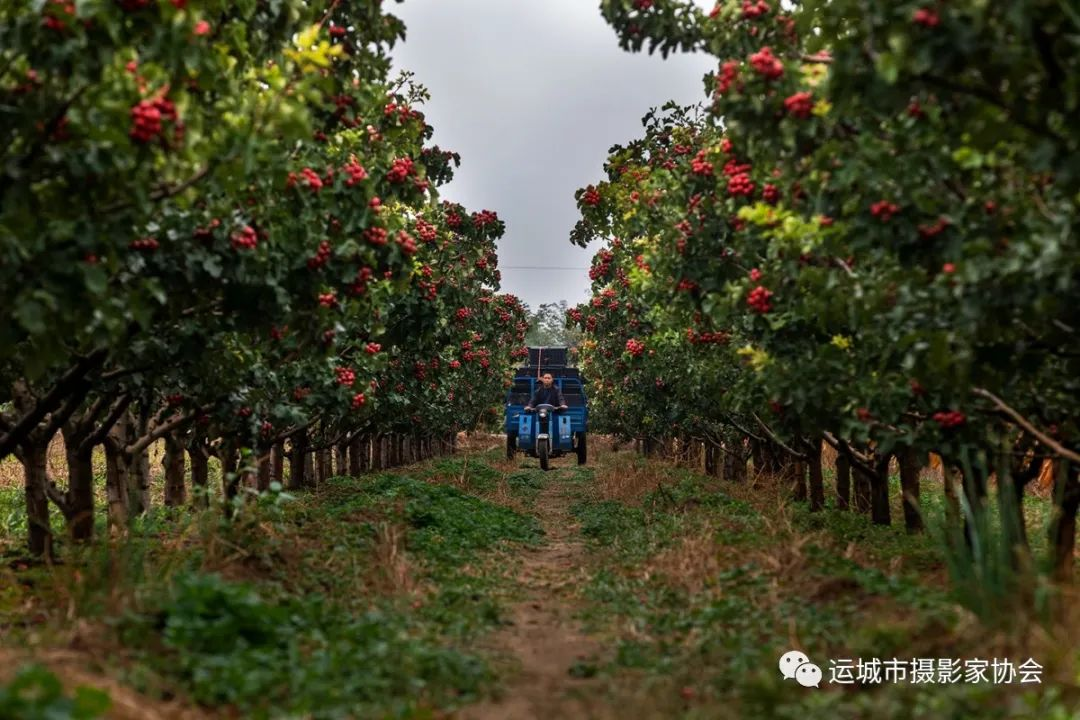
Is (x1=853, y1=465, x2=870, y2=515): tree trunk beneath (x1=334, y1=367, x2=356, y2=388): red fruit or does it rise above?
beneath

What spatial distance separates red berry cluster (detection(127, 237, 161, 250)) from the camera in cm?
587

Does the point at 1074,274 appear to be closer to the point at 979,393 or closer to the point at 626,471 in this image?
the point at 979,393

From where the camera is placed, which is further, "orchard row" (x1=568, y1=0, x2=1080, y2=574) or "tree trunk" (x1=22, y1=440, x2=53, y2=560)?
"tree trunk" (x1=22, y1=440, x2=53, y2=560)

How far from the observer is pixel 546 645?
7066 mm

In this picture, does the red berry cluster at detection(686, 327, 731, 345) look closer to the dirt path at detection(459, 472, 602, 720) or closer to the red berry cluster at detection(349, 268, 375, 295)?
the dirt path at detection(459, 472, 602, 720)

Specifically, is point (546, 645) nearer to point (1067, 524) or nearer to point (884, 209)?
point (884, 209)

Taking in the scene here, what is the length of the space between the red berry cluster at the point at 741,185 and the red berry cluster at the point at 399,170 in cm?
260

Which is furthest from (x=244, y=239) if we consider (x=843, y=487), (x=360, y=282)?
(x=843, y=487)

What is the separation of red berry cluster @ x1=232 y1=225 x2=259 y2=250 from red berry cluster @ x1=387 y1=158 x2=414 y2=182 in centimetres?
201

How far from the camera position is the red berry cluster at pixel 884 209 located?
527 cm

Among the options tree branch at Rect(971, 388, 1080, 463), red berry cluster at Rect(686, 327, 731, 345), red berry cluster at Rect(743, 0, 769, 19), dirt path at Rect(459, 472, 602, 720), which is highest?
red berry cluster at Rect(743, 0, 769, 19)

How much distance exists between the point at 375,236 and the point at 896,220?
11.5 ft

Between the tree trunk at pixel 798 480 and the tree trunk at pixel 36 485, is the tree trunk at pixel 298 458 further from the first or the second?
the tree trunk at pixel 798 480

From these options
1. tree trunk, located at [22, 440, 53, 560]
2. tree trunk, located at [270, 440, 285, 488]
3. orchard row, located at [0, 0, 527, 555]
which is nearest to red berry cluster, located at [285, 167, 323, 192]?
orchard row, located at [0, 0, 527, 555]
